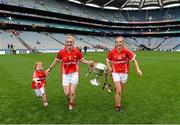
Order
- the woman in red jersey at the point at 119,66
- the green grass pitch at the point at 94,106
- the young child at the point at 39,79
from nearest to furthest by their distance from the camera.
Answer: the green grass pitch at the point at 94,106 → the woman in red jersey at the point at 119,66 → the young child at the point at 39,79

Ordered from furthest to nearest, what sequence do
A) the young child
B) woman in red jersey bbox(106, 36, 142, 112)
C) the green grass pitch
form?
the young child, woman in red jersey bbox(106, 36, 142, 112), the green grass pitch

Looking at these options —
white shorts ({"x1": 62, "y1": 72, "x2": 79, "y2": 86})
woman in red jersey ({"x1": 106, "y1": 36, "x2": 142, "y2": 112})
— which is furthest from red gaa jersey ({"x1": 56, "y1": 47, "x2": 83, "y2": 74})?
woman in red jersey ({"x1": 106, "y1": 36, "x2": 142, "y2": 112})

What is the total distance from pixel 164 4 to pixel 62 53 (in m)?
86.2

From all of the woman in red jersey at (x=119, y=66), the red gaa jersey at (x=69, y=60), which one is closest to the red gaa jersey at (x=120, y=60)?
the woman in red jersey at (x=119, y=66)

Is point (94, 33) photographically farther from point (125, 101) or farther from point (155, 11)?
point (125, 101)

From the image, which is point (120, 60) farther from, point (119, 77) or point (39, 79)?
point (39, 79)

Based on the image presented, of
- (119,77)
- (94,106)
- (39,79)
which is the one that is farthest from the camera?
(94,106)

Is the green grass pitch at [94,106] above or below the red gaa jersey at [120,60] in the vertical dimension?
below

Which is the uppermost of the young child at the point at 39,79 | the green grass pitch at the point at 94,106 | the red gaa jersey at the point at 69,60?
the red gaa jersey at the point at 69,60

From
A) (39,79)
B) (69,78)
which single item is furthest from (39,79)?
(69,78)

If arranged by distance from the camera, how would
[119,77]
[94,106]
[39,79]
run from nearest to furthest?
[119,77] < [39,79] < [94,106]

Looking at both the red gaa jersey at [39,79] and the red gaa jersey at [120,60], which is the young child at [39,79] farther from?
the red gaa jersey at [120,60]

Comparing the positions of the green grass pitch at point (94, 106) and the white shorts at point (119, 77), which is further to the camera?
the white shorts at point (119, 77)

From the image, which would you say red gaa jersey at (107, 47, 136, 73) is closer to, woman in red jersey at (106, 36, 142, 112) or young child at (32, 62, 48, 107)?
woman in red jersey at (106, 36, 142, 112)
